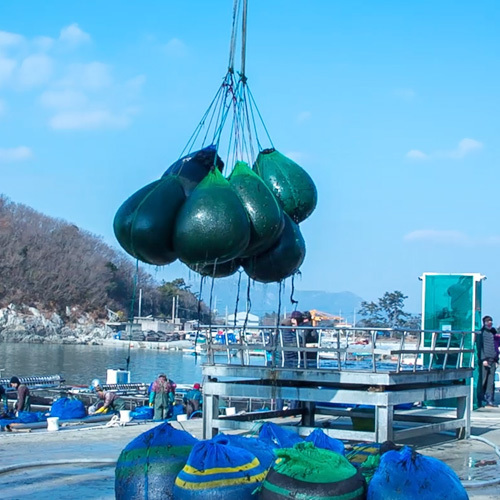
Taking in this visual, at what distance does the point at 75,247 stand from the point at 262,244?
457ft

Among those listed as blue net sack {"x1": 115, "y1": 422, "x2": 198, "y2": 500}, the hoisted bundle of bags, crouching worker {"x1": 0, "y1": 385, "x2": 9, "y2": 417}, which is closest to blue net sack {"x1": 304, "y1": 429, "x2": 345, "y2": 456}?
blue net sack {"x1": 115, "y1": 422, "x2": 198, "y2": 500}

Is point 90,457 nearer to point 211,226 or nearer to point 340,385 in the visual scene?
point 340,385

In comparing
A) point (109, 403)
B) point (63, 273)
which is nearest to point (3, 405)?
point (109, 403)

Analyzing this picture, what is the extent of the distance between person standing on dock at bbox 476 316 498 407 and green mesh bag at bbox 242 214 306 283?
9302 mm

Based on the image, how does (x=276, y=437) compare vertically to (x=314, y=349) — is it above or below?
below

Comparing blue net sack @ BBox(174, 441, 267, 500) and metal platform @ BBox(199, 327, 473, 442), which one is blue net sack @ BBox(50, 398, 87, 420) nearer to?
metal platform @ BBox(199, 327, 473, 442)

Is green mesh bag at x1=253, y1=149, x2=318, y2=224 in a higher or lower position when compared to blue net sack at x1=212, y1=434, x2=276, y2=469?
higher

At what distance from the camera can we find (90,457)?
11414 millimetres

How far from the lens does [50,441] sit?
14008 mm

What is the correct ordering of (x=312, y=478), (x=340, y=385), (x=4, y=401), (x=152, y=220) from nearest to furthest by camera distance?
(x=312, y=478)
(x=152, y=220)
(x=340, y=385)
(x=4, y=401)

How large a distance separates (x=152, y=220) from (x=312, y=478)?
3.11 meters

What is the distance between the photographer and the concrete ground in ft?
29.1

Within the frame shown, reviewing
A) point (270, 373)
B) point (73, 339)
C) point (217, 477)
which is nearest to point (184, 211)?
point (217, 477)

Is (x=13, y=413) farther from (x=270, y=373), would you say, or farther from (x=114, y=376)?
(x=270, y=373)
